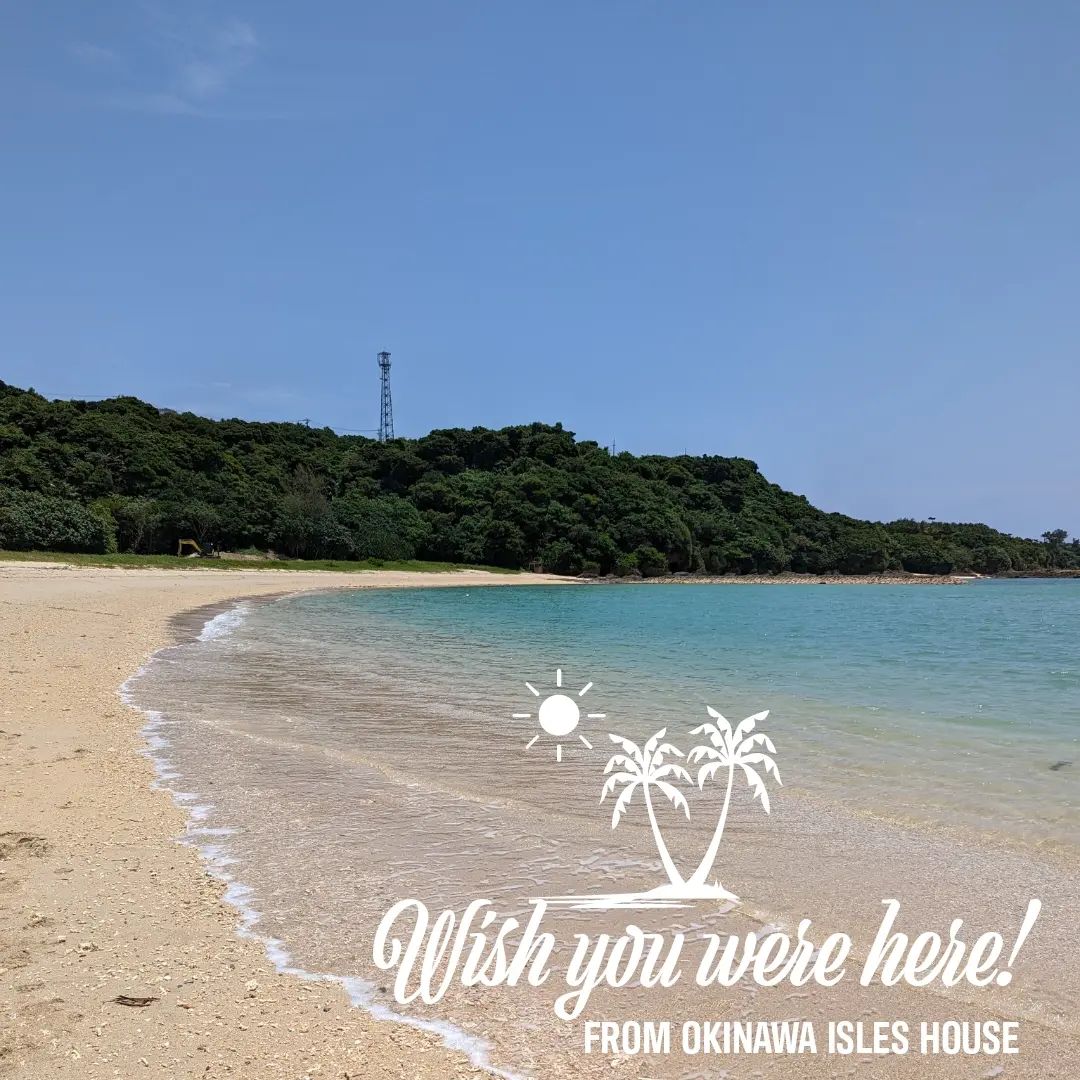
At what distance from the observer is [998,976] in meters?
3.57

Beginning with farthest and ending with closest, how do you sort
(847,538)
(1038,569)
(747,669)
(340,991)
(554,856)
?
(1038,569), (847,538), (747,669), (554,856), (340,991)

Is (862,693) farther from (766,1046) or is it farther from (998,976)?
(766,1046)

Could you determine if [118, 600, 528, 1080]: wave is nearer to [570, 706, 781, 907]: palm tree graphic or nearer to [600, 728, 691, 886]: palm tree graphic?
[570, 706, 781, 907]: palm tree graphic

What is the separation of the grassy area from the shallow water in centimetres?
3889

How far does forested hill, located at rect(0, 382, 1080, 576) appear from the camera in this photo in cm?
6606

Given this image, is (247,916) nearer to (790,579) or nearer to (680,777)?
(680,777)

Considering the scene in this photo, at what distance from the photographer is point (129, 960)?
11.1 ft

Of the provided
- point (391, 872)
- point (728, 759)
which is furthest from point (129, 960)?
point (728, 759)

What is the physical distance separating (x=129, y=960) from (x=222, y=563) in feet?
199

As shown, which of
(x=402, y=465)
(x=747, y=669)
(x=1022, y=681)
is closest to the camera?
(x=1022, y=681)

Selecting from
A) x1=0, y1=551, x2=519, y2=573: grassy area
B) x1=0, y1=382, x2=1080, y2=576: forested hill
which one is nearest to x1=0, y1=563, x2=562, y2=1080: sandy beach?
x1=0, y1=551, x2=519, y2=573: grassy area

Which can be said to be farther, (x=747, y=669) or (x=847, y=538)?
(x=847, y=538)

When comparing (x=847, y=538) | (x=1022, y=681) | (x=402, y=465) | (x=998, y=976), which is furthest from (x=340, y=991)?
(x=847, y=538)

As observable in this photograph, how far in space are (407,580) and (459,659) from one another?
49569mm
